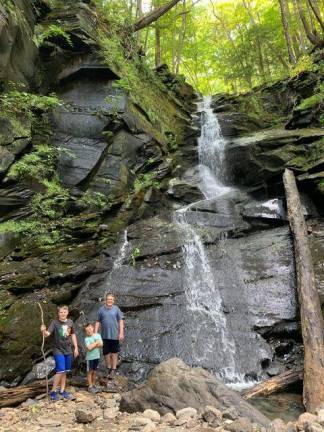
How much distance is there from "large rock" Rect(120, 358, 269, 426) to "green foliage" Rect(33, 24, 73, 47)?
11.8 meters

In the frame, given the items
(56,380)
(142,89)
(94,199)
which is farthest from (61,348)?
(142,89)

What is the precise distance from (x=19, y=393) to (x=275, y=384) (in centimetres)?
451

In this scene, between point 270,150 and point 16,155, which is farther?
point 270,150

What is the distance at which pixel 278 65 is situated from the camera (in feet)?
88.5

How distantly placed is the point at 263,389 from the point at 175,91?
Answer: 689 inches

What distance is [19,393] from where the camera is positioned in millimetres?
6453

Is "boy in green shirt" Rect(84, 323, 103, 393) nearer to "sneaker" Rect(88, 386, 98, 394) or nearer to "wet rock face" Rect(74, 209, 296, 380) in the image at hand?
"sneaker" Rect(88, 386, 98, 394)

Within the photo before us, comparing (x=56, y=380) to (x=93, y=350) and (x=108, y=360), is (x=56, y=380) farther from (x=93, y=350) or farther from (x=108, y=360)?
(x=108, y=360)

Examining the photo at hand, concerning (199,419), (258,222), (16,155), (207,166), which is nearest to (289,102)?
(207,166)

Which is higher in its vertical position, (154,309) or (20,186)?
(20,186)

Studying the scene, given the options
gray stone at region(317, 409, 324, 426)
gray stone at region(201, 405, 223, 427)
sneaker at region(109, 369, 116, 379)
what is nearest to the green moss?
sneaker at region(109, 369, 116, 379)

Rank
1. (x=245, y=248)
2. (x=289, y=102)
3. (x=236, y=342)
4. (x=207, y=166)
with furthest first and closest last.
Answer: (x=289, y=102)
(x=207, y=166)
(x=245, y=248)
(x=236, y=342)

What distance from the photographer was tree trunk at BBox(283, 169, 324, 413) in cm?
598

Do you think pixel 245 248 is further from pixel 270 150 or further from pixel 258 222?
pixel 270 150
